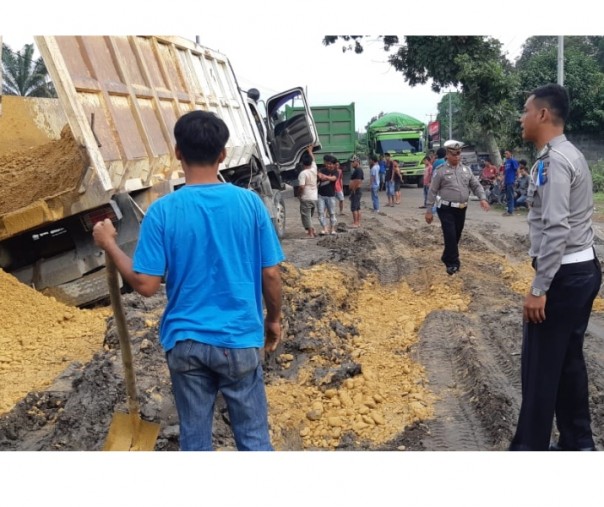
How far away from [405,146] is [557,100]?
84.5ft

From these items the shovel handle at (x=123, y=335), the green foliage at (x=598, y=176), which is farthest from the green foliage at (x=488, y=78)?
the shovel handle at (x=123, y=335)

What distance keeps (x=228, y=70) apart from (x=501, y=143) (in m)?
16.4

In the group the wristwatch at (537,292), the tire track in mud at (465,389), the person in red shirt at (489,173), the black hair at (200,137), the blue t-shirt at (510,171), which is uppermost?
the black hair at (200,137)

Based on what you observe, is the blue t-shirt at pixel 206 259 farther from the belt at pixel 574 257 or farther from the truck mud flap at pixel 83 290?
the truck mud flap at pixel 83 290

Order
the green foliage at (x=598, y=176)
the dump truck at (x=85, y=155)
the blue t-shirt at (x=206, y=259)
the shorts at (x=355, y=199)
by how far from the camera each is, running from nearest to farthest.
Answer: the blue t-shirt at (x=206, y=259), the dump truck at (x=85, y=155), the shorts at (x=355, y=199), the green foliage at (x=598, y=176)

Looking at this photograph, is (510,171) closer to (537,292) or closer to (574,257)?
(574,257)

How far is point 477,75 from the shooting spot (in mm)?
21484

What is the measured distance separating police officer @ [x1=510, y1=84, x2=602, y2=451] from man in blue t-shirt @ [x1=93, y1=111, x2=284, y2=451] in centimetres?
146

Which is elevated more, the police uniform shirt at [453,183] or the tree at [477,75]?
the police uniform shirt at [453,183]

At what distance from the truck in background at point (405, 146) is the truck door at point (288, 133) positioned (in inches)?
561

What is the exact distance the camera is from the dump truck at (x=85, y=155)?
6.33 meters

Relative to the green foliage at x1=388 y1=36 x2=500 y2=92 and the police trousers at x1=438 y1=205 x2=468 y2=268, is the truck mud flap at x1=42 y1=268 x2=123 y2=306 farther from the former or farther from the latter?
the green foliage at x1=388 y1=36 x2=500 y2=92

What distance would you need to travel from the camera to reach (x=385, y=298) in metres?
8.38

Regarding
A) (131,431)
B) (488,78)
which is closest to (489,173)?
(488,78)
